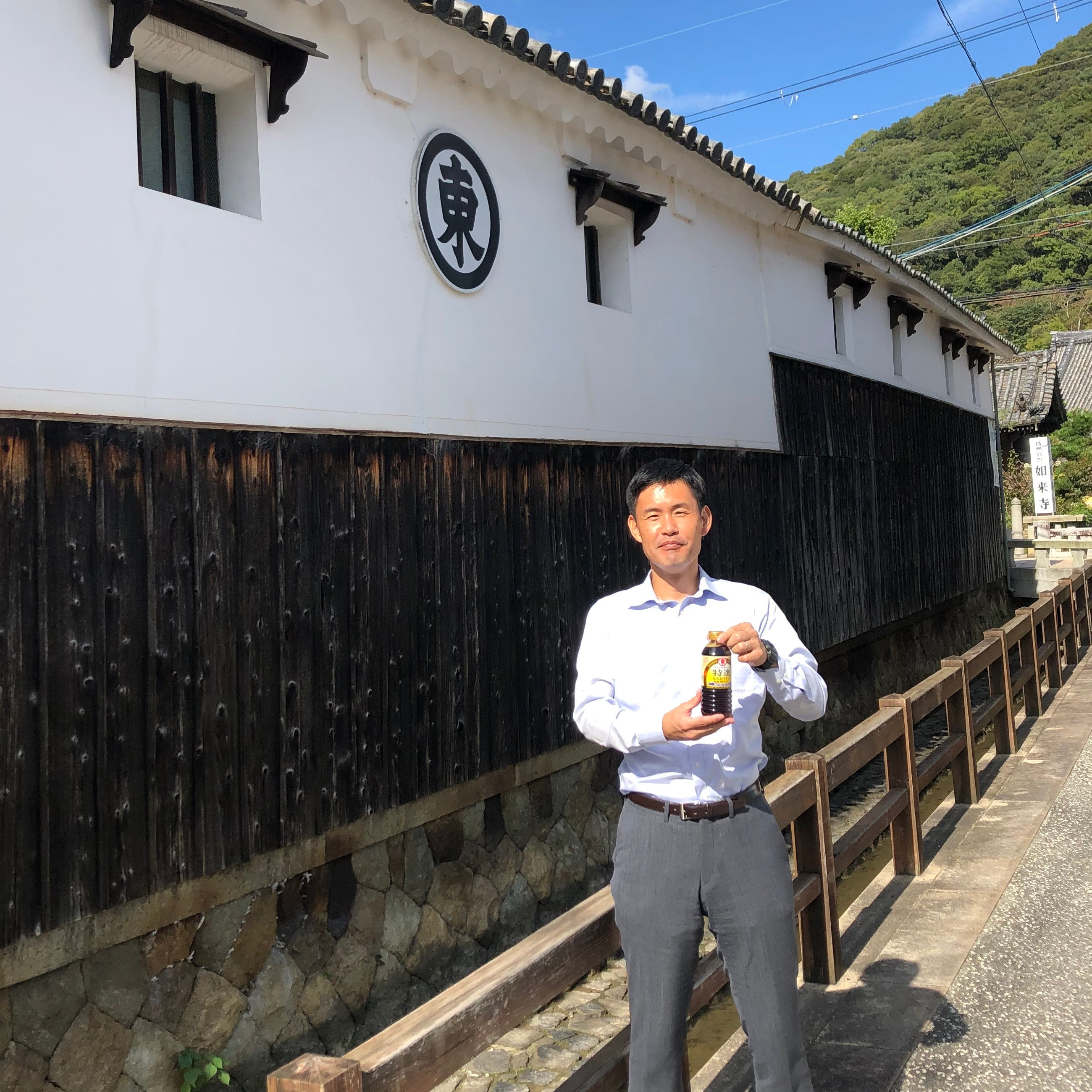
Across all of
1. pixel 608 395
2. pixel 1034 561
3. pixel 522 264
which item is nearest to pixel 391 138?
pixel 522 264

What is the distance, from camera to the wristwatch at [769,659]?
267 centimetres

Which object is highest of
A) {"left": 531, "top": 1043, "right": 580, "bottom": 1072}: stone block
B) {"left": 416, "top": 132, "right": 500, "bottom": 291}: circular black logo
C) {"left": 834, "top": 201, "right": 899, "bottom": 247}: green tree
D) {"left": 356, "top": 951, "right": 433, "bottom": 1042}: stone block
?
{"left": 834, "top": 201, "right": 899, "bottom": 247}: green tree

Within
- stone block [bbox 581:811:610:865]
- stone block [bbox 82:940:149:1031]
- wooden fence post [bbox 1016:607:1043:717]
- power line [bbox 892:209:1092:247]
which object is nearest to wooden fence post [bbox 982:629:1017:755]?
wooden fence post [bbox 1016:607:1043:717]

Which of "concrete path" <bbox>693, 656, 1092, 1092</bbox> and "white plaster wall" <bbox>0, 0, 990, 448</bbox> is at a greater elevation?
"white plaster wall" <bbox>0, 0, 990, 448</bbox>

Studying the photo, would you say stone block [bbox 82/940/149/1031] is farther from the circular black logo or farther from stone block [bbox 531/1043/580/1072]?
the circular black logo

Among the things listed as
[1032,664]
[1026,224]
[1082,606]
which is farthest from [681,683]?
[1026,224]

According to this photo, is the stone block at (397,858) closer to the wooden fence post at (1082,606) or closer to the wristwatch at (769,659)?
the wristwatch at (769,659)

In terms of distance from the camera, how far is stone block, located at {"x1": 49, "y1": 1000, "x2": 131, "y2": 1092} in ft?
14.2

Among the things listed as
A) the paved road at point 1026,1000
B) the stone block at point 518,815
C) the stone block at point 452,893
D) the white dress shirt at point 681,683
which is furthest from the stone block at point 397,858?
the white dress shirt at point 681,683

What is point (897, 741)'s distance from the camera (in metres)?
5.84

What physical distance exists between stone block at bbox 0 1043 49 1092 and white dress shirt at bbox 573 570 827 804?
3046 millimetres

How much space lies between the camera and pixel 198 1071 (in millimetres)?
4828

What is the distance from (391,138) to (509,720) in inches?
156

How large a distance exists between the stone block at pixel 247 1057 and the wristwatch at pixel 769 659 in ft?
12.6
